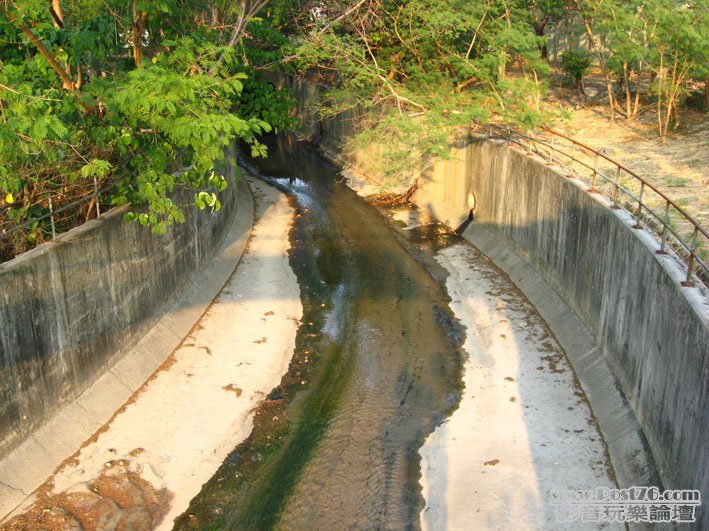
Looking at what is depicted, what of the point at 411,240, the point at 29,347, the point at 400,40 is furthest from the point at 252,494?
the point at 400,40

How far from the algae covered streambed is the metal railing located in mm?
4314

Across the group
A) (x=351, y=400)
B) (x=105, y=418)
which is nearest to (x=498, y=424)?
(x=351, y=400)

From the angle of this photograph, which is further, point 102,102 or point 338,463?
point 102,102

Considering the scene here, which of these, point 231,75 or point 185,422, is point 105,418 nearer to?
point 185,422

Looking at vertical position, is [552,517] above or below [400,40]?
below

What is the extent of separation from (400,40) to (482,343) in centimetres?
1370

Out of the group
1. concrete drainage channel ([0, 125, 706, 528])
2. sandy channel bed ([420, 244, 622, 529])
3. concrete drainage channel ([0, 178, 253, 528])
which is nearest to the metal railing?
concrete drainage channel ([0, 125, 706, 528])

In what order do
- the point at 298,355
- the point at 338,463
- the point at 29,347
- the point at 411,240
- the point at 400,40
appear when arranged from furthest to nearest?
the point at 400,40 → the point at 411,240 → the point at 298,355 → the point at 338,463 → the point at 29,347

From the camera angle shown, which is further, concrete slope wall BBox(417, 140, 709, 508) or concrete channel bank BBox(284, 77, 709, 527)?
concrete channel bank BBox(284, 77, 709, 527)

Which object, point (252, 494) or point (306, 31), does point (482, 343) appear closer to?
point (252, 494)

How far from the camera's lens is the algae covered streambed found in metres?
11.7

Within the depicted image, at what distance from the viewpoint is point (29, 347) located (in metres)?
11.9

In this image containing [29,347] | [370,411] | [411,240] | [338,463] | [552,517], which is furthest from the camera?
[411,240]

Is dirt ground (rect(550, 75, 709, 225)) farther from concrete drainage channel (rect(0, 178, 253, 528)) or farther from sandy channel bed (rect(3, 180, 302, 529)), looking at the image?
concrete drainage channel (rect(0, 178, 253, 528))
